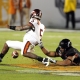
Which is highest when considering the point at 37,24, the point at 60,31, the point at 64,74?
the point at 37,24

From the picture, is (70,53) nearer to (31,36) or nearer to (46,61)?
(46,61)

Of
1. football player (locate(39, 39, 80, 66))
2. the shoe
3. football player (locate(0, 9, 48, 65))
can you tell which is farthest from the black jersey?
football player (locate(0, 9, 48, 65))

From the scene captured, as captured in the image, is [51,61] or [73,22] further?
[73,22]

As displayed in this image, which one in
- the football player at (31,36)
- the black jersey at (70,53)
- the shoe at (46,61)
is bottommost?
the shoe at (46,61)

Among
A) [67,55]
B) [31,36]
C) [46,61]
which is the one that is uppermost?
[31,36]

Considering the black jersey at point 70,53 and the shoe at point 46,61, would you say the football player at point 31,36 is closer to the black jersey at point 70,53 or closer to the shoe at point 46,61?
the shoe at point 46,61

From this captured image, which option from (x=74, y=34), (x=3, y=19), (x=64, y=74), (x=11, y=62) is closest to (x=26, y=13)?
(x=3, y=19)

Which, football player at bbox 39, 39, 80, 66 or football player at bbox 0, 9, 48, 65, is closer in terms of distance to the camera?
football player at bbox 39, 39, 80, 66

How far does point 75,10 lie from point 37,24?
12.8 metres

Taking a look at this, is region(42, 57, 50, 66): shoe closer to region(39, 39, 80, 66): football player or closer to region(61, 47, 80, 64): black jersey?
region(39, 39, 80, 66): football player

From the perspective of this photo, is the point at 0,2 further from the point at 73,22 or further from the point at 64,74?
the point at 64,74

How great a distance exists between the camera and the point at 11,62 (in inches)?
494

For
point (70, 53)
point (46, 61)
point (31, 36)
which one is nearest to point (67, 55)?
point (70, 53)

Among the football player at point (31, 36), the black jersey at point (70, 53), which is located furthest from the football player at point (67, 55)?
the football player at point (31, 36)
